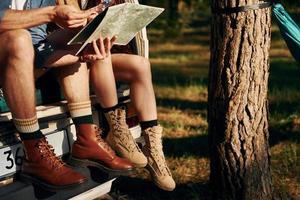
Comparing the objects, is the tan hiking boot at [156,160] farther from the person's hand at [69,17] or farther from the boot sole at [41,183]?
the person's hand at [69,17]

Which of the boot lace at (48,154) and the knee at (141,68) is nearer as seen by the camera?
the boot lace at (48,154)

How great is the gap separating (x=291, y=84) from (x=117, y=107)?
17.2 feet

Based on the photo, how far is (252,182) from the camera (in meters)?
4.22

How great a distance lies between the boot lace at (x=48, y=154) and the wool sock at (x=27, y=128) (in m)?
0.05

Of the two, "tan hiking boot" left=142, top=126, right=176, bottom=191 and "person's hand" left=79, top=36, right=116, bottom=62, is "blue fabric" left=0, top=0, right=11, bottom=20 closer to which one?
"person's hand" left=79, top=36, right=116, bottom=62

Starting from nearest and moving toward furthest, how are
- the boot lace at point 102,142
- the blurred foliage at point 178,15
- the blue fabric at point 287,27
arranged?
the boot lace at point 102,142 → the blue fabric at point 287,27 → the blurred foliage at point 178,15

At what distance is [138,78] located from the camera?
4062 mm

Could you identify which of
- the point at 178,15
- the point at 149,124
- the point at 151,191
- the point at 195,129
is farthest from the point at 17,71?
the point at 178,15

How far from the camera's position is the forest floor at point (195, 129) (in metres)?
4.82

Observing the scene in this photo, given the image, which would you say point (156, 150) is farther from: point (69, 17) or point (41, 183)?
point (69, 17)

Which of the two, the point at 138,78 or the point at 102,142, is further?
the point at 138,78

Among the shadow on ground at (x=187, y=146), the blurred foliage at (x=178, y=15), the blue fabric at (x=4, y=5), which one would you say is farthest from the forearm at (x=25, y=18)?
the blurred foliage at (x=178, y=15)

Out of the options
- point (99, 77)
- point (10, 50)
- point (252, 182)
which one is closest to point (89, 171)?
point (99, 77)

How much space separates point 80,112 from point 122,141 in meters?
0.39
